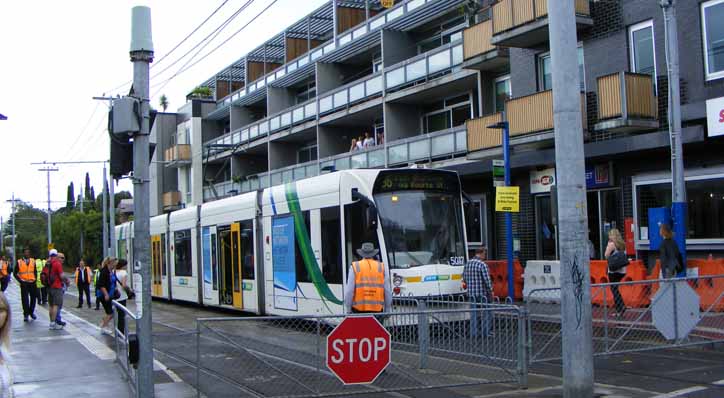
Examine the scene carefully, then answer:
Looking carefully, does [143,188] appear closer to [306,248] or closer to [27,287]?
[306,248]

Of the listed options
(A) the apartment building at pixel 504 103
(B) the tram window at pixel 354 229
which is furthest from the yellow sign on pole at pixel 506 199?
(B) the tram window at pixel 354 229

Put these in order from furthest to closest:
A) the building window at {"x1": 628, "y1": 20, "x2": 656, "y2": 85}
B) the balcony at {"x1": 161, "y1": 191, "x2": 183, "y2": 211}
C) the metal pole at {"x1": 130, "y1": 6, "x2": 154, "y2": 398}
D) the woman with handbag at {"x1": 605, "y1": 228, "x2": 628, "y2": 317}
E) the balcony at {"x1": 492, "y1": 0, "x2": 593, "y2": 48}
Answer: the balcony at {"x1": 161, "y1": 191, "x2": 183, "y2": 211} < the balcony at {"x1": 492, "y1": 0, "x2": 593, "y2": 48} < the building window at {"x1": 628, "y1": 20, "x2": 656, "y2": 85} < the woman with handbag at {"x1": 605, "y1": 228, "x2": 628, "y2": 317} < the metal pole at {"x1": 130, "y1": 6, "x2": 154, "y2": 398}

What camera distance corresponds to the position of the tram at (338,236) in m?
13.7

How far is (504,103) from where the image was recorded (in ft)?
74.9

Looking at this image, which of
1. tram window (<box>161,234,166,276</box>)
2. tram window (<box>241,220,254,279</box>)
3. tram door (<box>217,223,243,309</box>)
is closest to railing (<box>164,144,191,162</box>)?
tram window (<box>161,234,166,276</box>)

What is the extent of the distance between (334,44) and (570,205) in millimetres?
27933

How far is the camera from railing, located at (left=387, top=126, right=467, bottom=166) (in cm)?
2542

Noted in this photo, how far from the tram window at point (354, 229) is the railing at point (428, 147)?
459 inches

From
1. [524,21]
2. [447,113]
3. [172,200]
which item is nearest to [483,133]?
[524,21]

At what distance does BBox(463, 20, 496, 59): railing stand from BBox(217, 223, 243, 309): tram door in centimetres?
1001

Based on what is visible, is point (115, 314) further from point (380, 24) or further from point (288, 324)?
point (380, 24)

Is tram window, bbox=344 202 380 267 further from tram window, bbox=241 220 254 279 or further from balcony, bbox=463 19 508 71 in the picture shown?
balcony, bbox=463 19 508 71

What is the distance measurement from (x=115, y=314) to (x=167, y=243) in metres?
14.0

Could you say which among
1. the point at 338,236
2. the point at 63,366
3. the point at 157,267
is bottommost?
the point at 63,366
